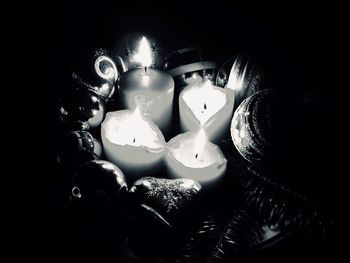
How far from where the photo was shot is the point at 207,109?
850mm

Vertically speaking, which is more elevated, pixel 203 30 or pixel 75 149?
pixel 203 30

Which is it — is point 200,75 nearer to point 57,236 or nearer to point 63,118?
point 63,118

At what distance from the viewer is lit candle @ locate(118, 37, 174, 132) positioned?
0.82 metres

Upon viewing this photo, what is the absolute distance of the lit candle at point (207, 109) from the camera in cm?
80

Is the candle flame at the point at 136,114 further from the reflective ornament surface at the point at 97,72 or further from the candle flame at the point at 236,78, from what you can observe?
the candle flame at the point at 236,78

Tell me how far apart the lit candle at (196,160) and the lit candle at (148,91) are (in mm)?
110

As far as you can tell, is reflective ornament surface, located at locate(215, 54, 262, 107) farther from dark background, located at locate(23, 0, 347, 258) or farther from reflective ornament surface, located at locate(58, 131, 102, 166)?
reflective ornament surface, located at locate(58, 131, 102, 166)

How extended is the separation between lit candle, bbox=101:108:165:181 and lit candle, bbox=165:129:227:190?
0.03m

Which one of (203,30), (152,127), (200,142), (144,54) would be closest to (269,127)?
(200,142)

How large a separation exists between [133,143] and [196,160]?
0.14 m

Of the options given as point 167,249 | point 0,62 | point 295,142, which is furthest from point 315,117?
point 0,62

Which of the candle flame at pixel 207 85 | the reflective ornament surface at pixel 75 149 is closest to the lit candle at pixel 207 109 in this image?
the candle flame at pixel 207 85

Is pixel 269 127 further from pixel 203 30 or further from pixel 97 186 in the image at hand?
pixel 203 30

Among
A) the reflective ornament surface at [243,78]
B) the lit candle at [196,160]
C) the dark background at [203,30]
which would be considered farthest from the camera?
the dark background at [203,30]
